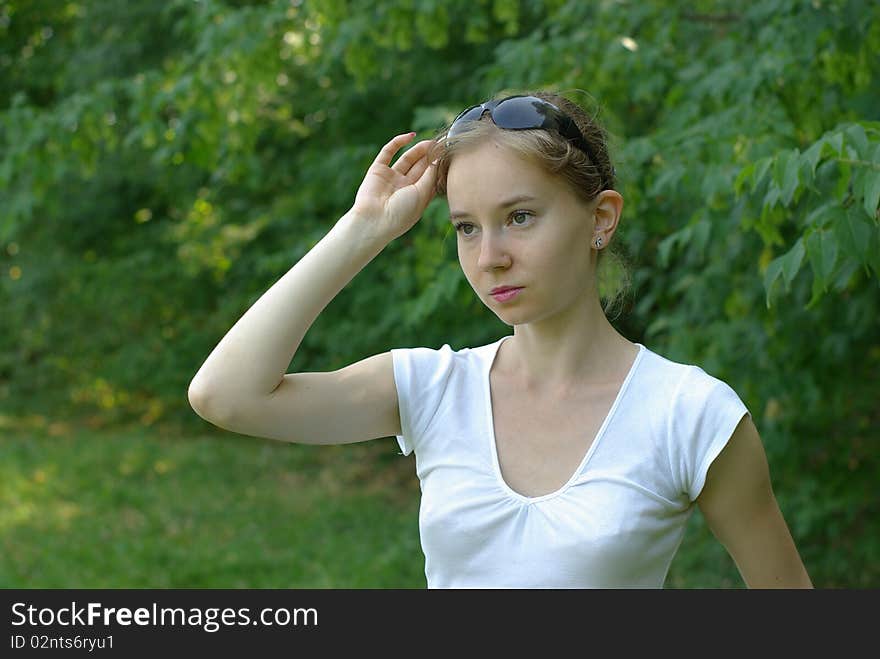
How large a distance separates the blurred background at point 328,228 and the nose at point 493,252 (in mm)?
432

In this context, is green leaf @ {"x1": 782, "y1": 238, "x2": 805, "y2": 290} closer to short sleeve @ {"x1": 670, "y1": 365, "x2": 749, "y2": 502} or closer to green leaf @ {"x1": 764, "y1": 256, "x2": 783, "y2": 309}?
green leaf @ {"x1": 764, "y1": 256, "x2": 783, "y2": 309}

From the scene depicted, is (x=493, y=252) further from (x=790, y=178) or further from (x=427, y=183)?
(x=790, y=178)

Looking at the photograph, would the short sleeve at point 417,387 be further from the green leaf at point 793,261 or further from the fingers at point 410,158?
the green leaf at point 793,261

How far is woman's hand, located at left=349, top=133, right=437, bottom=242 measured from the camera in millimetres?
1687

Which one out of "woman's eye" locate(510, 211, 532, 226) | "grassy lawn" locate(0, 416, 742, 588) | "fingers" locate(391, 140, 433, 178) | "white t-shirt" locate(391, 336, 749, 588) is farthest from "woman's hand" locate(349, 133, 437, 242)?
"grassy lawn" locate(0, 416, 742, 588)

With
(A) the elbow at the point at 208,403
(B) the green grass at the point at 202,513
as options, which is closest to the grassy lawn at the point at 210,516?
(B) the green grass at the point at 202,513

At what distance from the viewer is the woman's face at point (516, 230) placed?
1575mm

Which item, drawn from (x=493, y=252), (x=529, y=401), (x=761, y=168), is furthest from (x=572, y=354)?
(x=761, y=168)

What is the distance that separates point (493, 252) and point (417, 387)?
0.87 feet

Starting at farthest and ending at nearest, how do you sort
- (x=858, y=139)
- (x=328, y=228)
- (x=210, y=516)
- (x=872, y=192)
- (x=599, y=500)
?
(x=210, y=516) < (x=328, y=228) < (x=858, y=139) < (x=872, y=192) < (x=599, y=500)

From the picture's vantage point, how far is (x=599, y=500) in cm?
151
